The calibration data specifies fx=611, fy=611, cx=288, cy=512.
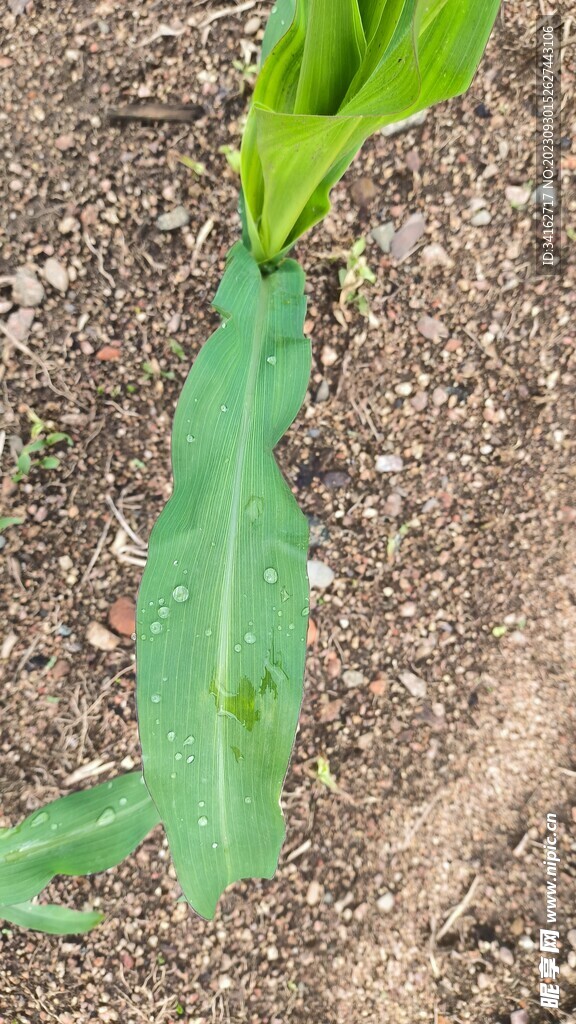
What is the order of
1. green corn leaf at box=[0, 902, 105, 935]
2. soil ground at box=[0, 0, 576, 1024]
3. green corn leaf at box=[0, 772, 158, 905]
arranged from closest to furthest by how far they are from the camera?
green corn leaf at box=[0, 772, 158, 905] → green corn leaf at box=[0, 902, 105, 935] → soil ground at box=[0, 0, 576, 1024]

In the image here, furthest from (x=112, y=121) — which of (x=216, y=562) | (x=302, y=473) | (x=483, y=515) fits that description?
(x=483, y=515)

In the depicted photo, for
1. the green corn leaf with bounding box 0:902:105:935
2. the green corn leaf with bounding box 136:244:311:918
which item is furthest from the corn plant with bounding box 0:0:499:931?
the green corn leaf with bounding box 0:902:105:935

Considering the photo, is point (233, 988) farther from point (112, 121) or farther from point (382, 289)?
point (112, 121)

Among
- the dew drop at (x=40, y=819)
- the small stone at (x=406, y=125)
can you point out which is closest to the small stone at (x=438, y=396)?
the small stone at (x=406, y=125)

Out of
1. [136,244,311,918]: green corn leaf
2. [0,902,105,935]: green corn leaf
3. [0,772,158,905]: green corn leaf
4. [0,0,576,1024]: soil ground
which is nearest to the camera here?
[136,244,311,918]: green corn leaf

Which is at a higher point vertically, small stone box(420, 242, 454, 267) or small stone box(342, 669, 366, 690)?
small stone box(420, 242, 454, 267)

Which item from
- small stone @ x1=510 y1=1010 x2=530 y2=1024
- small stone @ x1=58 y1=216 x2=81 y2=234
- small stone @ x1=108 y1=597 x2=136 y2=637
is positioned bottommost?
small stone @ x1=510 y1=1010 x2=530 y2=1024

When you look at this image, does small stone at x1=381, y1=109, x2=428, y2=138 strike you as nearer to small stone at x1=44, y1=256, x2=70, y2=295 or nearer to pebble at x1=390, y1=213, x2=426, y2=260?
pebble at x1=390, y1=213, x2=426, y2=260
